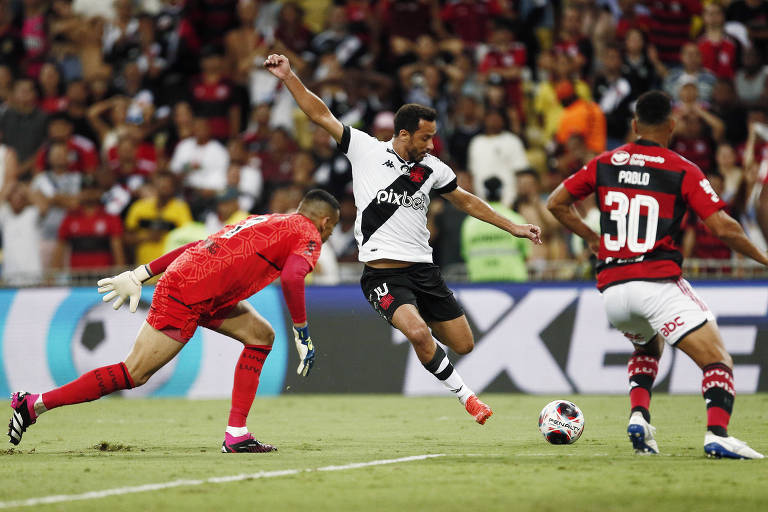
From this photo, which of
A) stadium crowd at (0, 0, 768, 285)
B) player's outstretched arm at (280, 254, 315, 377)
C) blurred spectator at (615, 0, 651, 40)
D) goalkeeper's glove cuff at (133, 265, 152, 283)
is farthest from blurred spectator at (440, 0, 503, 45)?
player's outstretched arm at (280, 254, 315, 377)

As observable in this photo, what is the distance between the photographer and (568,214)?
8.40 metres

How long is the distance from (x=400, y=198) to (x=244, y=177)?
8375mm

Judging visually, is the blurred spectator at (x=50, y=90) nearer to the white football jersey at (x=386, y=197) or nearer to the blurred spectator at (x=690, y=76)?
the blurred spectator at (x=690, y=76)

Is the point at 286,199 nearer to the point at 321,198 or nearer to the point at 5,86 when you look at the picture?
the point at 321,198

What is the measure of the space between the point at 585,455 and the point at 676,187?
2025mm

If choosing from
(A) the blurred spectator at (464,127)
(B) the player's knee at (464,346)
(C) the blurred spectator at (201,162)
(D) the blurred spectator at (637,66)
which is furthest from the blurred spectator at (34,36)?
(B) the player's knee at (464,346)

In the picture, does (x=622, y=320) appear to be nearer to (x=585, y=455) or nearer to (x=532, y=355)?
(x=585, y=455)

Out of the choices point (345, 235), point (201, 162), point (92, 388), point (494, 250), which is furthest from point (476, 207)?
point (201, 162)

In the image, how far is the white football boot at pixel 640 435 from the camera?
806cm

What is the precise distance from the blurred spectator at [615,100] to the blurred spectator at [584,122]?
12 cm

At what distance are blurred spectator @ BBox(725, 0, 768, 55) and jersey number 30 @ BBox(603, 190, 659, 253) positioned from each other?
35.5ft

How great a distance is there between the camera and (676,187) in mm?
7980

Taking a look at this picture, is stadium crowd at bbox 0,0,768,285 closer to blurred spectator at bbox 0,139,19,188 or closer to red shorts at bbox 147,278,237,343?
blurred spectator at bbox 0,139,19,188

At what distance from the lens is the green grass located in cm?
616
